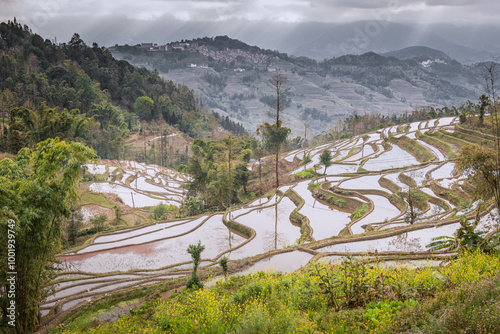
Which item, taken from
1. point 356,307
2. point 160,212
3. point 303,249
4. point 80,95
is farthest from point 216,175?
point 80,95

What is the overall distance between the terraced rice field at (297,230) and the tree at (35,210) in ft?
8.74

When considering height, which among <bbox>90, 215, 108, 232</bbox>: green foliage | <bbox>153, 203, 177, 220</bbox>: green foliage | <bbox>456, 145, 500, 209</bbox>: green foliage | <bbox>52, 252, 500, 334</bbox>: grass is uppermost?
<bbox>456, 145, 500, 209</bbox>: green foliage

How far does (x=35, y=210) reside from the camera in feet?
22.9

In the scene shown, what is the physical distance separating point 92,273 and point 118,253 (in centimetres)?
254

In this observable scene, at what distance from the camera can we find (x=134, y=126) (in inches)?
2633

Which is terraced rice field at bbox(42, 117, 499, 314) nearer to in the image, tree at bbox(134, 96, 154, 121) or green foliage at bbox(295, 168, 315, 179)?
green foliage at bbox(295, 168, 315, 179)

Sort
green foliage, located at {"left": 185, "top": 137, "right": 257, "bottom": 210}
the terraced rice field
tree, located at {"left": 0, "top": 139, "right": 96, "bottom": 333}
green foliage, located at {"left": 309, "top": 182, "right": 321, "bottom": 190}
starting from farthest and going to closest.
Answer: green foliage, located at {"left": 185, "top": 137, "right": 257, "bottom": 210}
green foliage, located at {"left": 309, "top": 182, "right": 321, "bottom": 190}
the terraced rice field
tree, located at {"left": 0, "top": 139, "right": 96, "bottom": 333}

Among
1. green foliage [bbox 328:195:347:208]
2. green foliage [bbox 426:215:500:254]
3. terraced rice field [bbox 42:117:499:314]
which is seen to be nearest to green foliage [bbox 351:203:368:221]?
terraced rice field [bbox 42:117:499:314]

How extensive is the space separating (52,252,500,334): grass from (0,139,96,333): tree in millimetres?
1436

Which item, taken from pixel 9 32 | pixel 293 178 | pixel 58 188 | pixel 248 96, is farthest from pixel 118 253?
pixel 248 96

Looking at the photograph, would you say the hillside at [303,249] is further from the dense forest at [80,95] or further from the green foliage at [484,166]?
the dense forest at [80,95]

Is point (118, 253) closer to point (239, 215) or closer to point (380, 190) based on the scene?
point (239, 215)

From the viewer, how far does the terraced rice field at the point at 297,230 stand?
11414 mm

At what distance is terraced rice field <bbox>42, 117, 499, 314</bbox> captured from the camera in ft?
37.4
